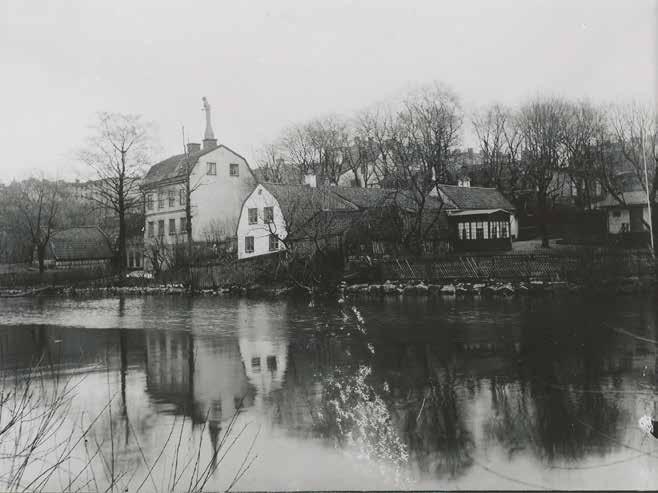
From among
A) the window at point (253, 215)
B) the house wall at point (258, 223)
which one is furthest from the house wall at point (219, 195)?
the window at point (253, 215)

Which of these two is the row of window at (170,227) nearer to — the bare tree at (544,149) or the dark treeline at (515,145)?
the dark treeline at (515,145)

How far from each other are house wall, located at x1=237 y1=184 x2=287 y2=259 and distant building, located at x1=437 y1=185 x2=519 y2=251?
12759mm

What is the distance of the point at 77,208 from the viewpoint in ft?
157

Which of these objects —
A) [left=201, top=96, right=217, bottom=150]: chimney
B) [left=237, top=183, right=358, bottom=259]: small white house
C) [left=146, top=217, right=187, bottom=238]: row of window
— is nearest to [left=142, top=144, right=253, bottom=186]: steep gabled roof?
[left=146, top=217, right=187, bottom=238]: row of window

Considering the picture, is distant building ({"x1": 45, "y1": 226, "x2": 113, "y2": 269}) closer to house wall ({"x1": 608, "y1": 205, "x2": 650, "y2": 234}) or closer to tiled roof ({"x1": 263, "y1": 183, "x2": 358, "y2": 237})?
tiled roof ({"x1": 263, "y1": 183, "x2": 358, "y2": 237})

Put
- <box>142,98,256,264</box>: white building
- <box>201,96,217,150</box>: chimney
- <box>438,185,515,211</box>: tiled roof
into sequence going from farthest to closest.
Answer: <box>142,98,256,264</box>: white building
<box>438,185,515,211</box>: tiled roof
<box>201,96,217,150</box>: chimney

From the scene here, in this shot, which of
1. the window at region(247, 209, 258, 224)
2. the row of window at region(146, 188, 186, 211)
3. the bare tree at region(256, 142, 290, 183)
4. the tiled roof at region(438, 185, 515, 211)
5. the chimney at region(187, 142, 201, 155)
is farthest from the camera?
the bare tree at region(256, 142, 290, 183)

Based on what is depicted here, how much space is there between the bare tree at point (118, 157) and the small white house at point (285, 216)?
25.4 ft

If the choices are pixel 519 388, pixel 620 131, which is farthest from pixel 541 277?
pixel 519 388

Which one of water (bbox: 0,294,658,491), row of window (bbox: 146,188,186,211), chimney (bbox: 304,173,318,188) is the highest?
chimney (bbox: 304,173,318,188)

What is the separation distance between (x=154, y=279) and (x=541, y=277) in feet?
76.2

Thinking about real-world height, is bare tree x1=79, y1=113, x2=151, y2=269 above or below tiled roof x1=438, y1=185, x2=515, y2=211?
above

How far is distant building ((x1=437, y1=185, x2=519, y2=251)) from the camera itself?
2383 centimetres

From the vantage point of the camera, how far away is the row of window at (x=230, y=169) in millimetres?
41234
